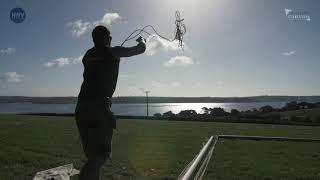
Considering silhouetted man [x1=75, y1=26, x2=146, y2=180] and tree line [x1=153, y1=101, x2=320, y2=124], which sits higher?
silhouetted man [x1=75, y1=26, x2=146, y2=180]

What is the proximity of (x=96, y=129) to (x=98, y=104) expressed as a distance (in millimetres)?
267

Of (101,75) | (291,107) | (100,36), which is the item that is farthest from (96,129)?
(291,107)

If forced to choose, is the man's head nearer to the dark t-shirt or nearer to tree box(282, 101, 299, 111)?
the dark t-shirt

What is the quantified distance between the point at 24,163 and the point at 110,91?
8.59 meters

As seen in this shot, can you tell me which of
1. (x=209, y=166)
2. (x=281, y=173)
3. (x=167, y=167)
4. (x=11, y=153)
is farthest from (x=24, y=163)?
(x=281, y=173)

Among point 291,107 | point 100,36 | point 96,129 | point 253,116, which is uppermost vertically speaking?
point 100,36

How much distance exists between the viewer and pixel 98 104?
206 inches

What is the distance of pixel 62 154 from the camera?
16.5 m

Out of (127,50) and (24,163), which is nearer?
(127,50)

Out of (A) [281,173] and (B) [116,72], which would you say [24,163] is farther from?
(B) [116,72]

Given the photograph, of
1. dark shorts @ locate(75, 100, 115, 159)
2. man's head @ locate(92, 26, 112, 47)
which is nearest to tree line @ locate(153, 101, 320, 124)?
man's head @ locate(92, 26, 112, 47)

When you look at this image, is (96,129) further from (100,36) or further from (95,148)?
(100,36)

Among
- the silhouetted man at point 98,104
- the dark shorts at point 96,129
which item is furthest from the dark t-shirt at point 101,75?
the dark shorts at point 96,129

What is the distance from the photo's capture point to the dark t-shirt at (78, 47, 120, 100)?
5.27 meters
